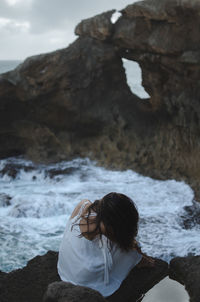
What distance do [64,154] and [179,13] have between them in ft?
13.9

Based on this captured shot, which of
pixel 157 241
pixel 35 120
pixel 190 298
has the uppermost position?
pixel 35 120

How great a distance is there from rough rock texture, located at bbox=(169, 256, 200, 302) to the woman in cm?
40

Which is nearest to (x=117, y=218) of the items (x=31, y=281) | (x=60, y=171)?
(x=31, y=281)

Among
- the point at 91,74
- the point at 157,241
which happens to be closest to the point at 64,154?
the point at 91,74

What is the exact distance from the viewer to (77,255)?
2809 millimetres

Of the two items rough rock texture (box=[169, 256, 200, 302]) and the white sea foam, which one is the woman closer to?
rough rock texture (box=[169, 256, 200, 302])

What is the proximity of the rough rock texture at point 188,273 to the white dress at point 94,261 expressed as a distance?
0.44 meters

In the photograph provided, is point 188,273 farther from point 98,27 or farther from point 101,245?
point 98,27

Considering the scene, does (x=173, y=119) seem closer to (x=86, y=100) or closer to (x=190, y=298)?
(x=86, y=100)

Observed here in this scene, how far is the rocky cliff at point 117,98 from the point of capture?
257 inches

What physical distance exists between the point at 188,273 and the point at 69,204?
3.77m

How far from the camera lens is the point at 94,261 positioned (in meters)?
2.77

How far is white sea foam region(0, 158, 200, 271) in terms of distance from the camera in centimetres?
505

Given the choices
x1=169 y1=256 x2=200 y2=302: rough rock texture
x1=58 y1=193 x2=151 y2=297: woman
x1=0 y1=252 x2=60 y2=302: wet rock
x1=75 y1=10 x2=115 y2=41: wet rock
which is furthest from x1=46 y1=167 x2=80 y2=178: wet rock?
x1=58 y1=193 x2=151 y2=297: woman
